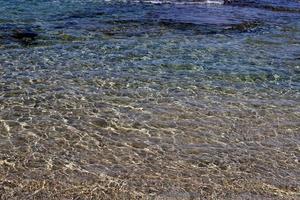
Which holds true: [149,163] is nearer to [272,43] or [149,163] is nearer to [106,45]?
[106,45]

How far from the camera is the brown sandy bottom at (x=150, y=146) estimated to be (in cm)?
873

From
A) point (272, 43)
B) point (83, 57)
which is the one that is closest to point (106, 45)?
point (83, 57)

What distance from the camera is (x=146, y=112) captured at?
40.0 ft

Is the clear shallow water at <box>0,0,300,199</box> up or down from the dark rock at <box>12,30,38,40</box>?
down

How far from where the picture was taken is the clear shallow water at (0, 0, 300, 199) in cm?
896

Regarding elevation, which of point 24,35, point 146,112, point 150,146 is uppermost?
point 24,35

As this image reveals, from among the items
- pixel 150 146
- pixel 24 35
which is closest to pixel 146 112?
pixel 150 146

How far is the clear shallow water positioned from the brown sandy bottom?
3 cm

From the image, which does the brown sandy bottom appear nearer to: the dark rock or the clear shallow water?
the clear shallow water

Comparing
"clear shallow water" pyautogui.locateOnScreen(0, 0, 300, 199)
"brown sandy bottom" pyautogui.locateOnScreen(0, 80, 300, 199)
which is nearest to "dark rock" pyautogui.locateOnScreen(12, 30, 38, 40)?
"clear shallow water" pyautogui.locateOnScreen(0, 0, 300, 199)

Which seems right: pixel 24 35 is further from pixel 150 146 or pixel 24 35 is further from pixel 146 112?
pixel 150 146

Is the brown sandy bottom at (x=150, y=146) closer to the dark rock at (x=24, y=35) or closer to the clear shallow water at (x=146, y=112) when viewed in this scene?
the clear shallow water at (x=146, y=112)

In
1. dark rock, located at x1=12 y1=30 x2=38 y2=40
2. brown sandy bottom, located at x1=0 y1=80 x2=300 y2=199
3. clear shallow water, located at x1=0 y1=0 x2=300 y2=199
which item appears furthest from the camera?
dark rock, located at x1=12 y1=30 x2=38 y2=40

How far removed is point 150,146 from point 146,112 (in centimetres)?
194
